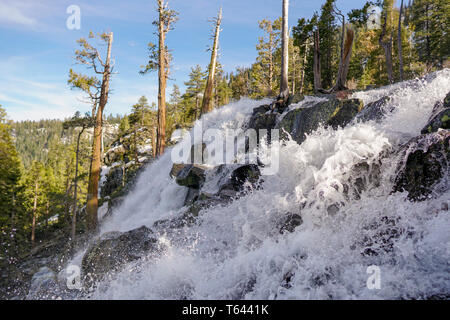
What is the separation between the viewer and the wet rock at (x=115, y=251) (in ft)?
18.9

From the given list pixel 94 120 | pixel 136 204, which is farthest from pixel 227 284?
pixel 94 120

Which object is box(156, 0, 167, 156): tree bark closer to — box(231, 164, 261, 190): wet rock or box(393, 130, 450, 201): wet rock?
box(231, 164, 261, 190): wet rock

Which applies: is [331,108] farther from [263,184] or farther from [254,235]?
[254,235]

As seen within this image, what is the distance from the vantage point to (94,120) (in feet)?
51.3

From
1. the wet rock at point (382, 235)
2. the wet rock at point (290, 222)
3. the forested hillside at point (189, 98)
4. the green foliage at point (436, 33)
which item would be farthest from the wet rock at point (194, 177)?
the green foliage at point (436, 33)

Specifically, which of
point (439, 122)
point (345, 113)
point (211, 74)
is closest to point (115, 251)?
point (439, 122)

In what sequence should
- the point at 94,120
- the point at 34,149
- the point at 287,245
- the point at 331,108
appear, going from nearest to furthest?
the point at 287,245 < the point at 331,108 < the point at 94,120 < the point at 34,149

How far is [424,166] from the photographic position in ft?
13.8

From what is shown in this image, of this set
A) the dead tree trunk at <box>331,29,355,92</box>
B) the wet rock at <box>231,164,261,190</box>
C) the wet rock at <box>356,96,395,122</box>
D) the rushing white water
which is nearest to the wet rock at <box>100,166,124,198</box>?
the wet rock at <box>231,164,261,190</box>

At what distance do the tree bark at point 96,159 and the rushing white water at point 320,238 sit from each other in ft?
31.6

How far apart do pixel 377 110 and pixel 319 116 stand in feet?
7.62

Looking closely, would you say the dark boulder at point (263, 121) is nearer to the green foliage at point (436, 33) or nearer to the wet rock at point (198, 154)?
the wet rock at point (198, 154)

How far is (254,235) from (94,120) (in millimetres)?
14241

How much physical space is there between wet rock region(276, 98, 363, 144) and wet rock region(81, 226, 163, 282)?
5.84 meters
